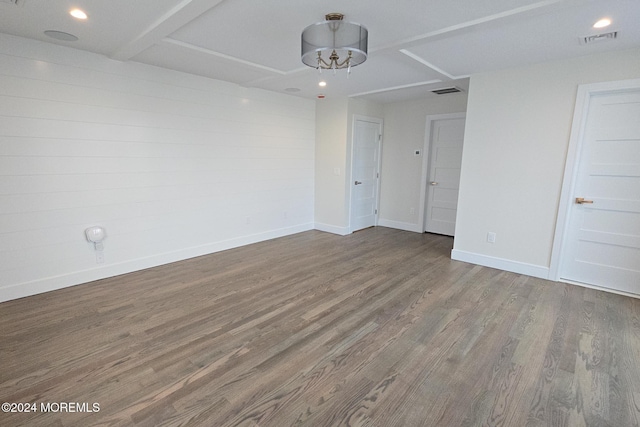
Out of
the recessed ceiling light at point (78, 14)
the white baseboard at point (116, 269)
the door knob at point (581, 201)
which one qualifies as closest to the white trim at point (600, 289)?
the door knob at point (581, 201)

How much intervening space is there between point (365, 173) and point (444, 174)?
142 cm

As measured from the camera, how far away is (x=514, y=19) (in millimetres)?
2258

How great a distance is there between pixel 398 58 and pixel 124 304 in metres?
3.66

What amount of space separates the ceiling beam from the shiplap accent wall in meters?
0.49

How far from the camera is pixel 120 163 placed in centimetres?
350

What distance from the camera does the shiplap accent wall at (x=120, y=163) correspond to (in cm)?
290

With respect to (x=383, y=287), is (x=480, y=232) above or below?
above

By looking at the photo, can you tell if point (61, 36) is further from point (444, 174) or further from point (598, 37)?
point (444, 174)

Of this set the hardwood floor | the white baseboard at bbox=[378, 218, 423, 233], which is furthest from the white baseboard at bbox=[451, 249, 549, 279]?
the white baseboard at bbox=[378, 218, 423, 233]

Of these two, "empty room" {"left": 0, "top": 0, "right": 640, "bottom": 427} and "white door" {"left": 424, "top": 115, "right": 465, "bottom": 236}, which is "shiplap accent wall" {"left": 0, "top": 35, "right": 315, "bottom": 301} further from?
"white door" {"left": 424, "top": 115, "right": 465, "bottom": 236}

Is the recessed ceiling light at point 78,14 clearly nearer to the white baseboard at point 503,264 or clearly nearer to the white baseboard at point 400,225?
the white baseboard at point 503,264

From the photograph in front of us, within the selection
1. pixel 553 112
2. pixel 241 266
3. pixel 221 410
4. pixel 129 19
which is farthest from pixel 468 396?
pixel 129 19

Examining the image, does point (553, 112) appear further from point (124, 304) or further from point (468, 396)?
point (124, 304)

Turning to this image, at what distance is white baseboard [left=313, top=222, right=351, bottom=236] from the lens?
5617 millimetres
